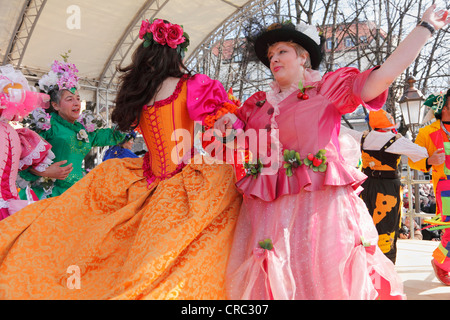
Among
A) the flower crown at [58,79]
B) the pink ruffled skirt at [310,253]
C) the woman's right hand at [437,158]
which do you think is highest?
the flower crown at [58,79]

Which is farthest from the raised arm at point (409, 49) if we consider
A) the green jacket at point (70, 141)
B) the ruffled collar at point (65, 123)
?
the ruffled collar at point (65, 123)

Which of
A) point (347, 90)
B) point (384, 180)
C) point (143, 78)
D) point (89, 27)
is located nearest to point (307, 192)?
point (347, 90)

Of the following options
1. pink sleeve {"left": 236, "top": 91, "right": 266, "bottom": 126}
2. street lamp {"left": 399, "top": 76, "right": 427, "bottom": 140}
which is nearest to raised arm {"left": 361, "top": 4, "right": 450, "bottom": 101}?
pink sleeve {"left": 236, "top": 91, "right": 266, "bottom": 126}

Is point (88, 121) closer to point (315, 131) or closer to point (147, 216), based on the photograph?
point (147, 216)

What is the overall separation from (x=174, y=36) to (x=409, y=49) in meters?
1.28

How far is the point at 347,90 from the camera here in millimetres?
2002

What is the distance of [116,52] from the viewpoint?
33.0ft

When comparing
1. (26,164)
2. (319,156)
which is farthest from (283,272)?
(26,164)

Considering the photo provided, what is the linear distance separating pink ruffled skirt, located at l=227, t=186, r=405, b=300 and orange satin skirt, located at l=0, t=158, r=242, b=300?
123 mm

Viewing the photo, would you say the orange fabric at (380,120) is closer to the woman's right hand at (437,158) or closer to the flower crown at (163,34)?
the woman's right hand at (437,158)

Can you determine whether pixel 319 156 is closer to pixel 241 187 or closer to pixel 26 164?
pixel 241 187

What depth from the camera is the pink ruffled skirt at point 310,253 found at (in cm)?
173
